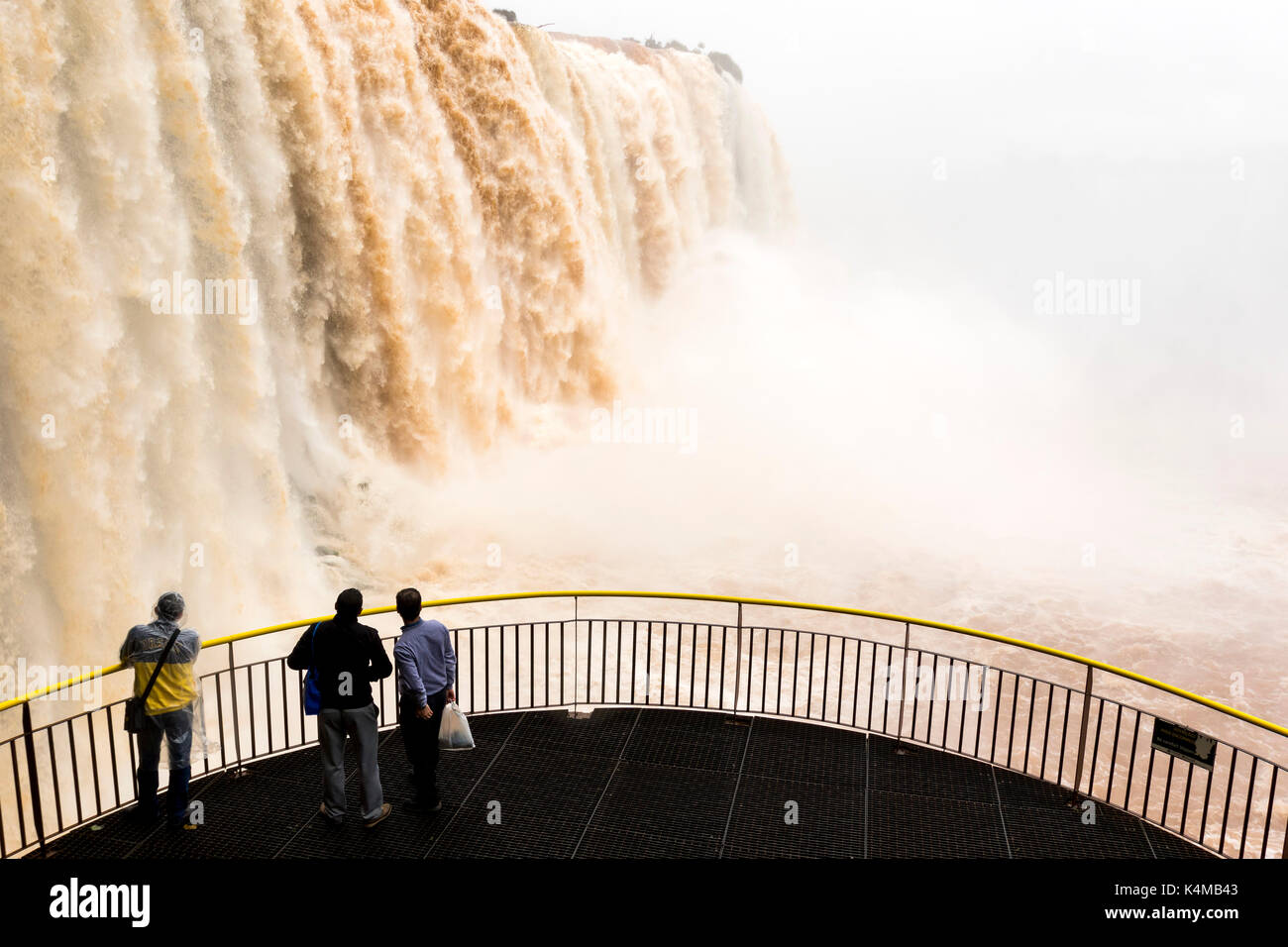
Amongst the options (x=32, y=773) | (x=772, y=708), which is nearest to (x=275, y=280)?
(x=772, y=708)

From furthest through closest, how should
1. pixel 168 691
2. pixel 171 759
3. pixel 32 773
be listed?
pixel 171 759, pixel 168 691, pixel 32 773

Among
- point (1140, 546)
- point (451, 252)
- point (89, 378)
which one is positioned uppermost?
point (451, 252)

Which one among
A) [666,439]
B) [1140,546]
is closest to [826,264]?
[666,439]

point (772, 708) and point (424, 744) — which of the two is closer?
point (424, 744)

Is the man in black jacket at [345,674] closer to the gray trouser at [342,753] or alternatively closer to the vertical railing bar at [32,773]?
the gray trouser at [342,753]

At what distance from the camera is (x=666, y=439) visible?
2445cm

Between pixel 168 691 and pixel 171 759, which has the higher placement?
pixel 168 691

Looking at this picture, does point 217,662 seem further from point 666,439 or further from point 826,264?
point 826,264

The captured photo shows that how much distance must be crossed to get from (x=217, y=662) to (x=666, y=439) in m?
13.9

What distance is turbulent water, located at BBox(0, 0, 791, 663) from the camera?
10922 mm

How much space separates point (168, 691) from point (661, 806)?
3350 millimetres

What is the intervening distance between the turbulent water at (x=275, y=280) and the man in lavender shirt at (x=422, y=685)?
6412 millimetres

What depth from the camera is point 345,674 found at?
19.4ft

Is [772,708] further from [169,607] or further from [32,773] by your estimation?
[32,773]
